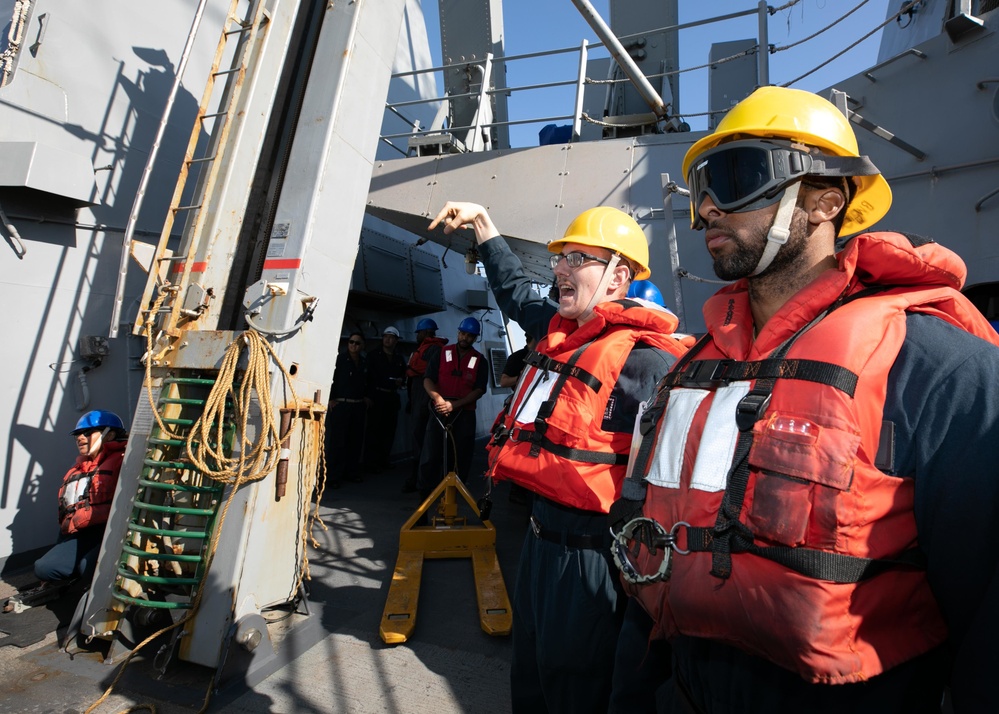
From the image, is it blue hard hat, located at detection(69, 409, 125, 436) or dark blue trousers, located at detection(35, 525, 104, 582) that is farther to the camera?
blue hard hat, located at detection(69, 409, 125, 436)

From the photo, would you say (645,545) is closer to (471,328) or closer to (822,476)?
(822,476)

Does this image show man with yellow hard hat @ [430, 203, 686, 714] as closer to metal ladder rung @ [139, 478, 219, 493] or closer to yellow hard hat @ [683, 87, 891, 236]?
yellow hard hat @ [683, 87, 891, 236]

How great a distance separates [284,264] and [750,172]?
237cm

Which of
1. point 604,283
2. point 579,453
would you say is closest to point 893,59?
point 604,283

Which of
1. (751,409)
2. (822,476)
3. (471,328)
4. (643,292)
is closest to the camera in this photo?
(822,476)

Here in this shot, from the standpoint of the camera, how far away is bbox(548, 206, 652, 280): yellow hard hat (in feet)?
7.04

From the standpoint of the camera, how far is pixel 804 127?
1214 mm

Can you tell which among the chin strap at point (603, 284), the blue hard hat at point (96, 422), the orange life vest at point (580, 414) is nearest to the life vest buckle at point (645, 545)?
the orange life vest at point (580, 414)

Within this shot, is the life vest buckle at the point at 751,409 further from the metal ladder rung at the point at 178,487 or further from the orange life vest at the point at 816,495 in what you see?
the metal ladder rung at the point at 178,487

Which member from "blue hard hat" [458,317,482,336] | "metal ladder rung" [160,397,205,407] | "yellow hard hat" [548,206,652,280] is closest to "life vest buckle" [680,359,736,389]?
"yellow hard hat" [548,206,652,280]

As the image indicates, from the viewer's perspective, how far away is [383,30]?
3369mm

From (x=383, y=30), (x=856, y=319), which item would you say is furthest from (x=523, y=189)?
(x=856, y=319)

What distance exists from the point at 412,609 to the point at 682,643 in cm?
237

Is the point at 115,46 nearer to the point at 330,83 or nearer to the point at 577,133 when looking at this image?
the point at 330,83
